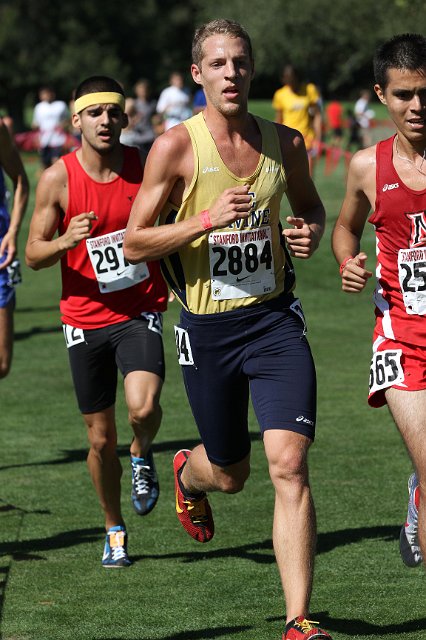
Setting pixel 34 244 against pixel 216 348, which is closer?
pixel 216 348

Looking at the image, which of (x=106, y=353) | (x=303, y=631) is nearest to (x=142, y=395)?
(x=106, y=353)

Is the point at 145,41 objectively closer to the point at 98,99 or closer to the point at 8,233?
the point at 8,233

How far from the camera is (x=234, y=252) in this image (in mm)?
5480

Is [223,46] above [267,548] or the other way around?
above

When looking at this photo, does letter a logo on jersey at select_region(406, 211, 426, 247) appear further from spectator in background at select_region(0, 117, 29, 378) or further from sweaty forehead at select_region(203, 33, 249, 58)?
spectator in background at select_region(0, 117, 29, 378)

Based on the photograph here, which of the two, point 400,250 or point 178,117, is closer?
point 400,250

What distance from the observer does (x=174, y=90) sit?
27.8m

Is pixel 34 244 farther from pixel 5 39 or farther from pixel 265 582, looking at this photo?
pixel 5 39

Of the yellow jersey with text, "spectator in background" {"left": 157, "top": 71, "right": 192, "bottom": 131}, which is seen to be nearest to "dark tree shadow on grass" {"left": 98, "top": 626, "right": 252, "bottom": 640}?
the yellow jersey with text

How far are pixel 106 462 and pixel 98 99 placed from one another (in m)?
1.98

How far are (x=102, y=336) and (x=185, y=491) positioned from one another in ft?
3.37

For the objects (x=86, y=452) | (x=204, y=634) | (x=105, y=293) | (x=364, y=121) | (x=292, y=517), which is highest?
(x=364, y=121)

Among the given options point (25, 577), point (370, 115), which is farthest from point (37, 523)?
point (370, 115)

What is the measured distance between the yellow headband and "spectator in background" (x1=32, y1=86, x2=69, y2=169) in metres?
24.0
